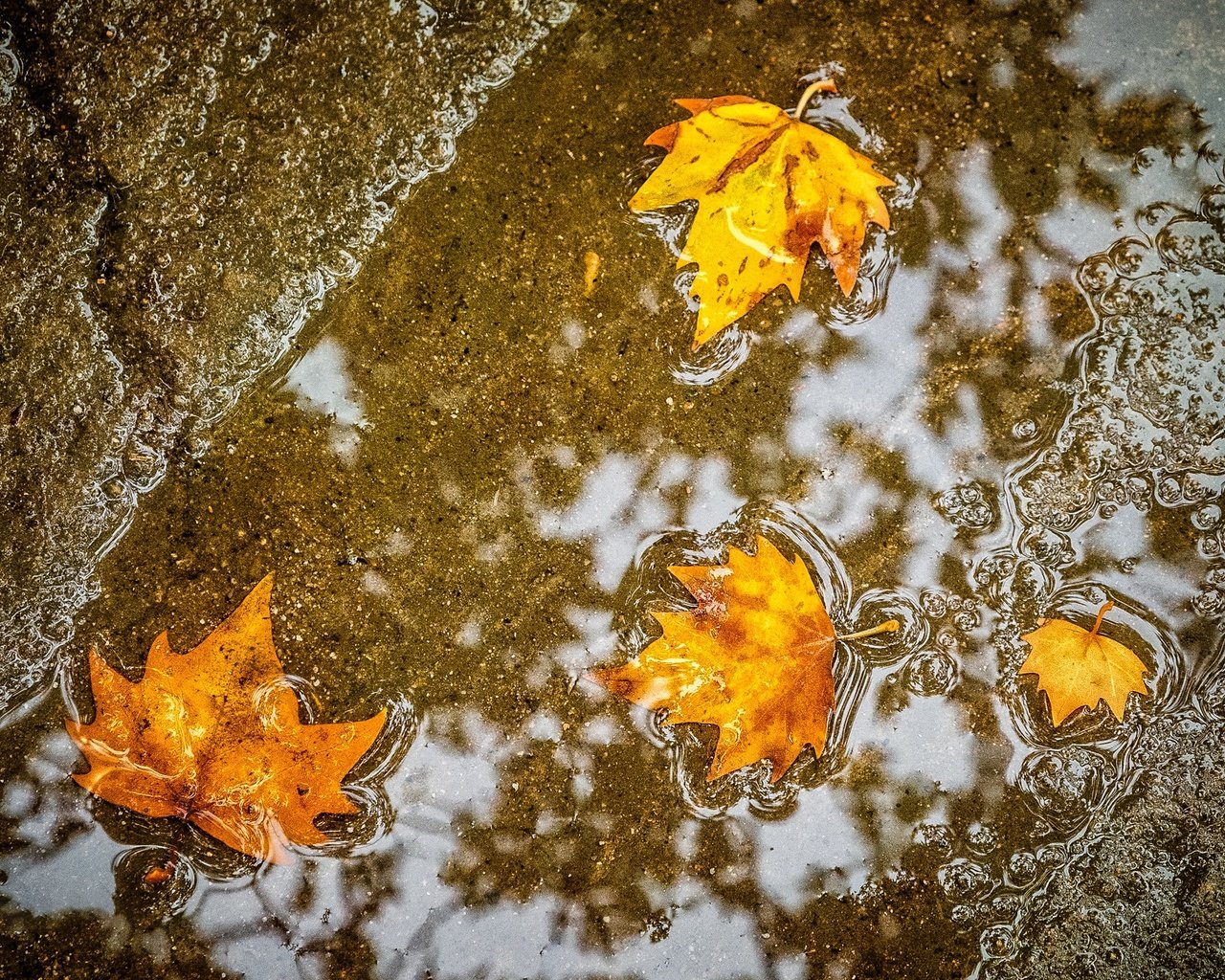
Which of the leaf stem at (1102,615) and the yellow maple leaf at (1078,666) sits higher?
the leaf stem at (1102,615)

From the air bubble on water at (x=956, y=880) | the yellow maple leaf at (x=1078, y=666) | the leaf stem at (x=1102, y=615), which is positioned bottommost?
the air bubble on water at (x=956, y=880)

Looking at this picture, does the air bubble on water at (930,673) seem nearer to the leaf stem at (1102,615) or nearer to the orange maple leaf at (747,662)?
the orange maple leaf at (747,662)

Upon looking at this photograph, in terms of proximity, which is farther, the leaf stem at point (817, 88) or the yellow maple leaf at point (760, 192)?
the leaf stem at point (817, 88)

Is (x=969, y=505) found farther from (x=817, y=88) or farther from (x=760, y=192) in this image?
(x=817, y=88)

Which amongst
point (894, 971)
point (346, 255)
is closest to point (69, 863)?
point (346, 255)

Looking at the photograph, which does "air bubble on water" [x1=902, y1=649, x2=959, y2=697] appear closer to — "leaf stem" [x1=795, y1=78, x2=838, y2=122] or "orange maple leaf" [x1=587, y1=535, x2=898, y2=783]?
"orange maple leaf" [x1=587, y1=535, x2=898, y2=783]

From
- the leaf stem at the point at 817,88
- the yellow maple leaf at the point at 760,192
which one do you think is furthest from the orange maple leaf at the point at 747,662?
the leaf stem at the point at 817,88

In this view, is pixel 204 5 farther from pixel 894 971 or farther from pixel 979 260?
pixel 894 971
